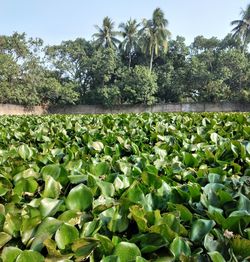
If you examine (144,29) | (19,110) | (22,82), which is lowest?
(19,110)

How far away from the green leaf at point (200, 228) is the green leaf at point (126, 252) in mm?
182

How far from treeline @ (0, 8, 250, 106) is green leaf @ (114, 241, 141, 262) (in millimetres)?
32872

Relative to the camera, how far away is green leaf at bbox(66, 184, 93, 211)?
3.53ft

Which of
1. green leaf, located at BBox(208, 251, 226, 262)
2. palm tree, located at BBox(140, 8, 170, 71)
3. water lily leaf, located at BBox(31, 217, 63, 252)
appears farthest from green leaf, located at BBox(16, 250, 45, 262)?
palm tree, located at BBox(140, 8, 170, 71)

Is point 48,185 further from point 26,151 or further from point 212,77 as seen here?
point 212,77

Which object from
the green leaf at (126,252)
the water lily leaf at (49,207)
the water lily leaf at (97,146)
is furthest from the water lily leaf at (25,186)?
the water lily leaf at (97,146)

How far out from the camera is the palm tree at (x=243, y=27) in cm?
3684

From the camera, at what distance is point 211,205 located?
42.5 inches

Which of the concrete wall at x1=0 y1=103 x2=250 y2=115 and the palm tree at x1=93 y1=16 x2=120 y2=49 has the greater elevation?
the palm tree at x1=93 y1=16 x2=120 y2=49

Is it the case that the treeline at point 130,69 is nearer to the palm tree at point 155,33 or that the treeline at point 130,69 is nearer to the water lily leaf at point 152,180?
the palm tree at point 155,33

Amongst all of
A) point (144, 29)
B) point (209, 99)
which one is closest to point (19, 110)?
point (144, 29)

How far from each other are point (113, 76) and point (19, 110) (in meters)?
10.7

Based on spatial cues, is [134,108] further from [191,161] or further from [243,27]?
[191,161]

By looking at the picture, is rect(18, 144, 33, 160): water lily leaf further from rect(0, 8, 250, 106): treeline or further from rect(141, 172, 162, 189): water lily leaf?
rect(0, 8, 250, 106): treeline
